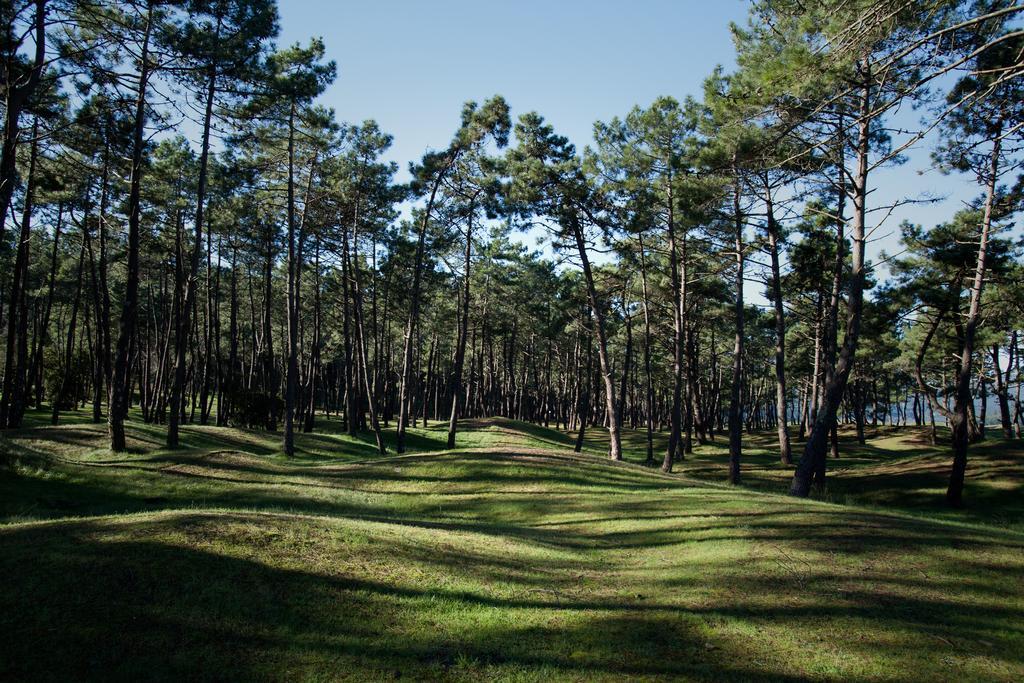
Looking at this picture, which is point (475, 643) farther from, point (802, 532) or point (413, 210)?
point (413, 210)

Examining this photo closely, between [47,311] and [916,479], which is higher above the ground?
[47,311]

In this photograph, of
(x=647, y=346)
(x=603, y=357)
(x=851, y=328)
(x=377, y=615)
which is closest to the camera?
(x=377, y=615)

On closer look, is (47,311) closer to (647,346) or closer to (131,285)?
(131,285)

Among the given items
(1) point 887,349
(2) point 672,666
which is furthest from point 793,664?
(1) point 887,349

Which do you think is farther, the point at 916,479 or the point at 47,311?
the point at 47,311

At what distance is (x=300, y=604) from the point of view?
21.5 ft

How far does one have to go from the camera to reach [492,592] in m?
7.84

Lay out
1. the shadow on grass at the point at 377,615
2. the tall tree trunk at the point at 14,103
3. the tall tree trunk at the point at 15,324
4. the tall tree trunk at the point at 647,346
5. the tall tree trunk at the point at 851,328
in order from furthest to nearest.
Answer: the tall tree trunk at the point at 647,346
the tall tree trunk at the point at 15,324
the tall tree trunk at the point at 851,328
the tall tree trunk at the point at 14,103
the shadow on grass at the point at 377,615

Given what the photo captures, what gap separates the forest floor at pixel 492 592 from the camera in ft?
18.6

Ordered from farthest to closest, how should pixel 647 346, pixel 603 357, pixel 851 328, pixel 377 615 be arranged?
pixel 647 346 < pixel 603 357 < pixel 851 328 < pixel 377 615

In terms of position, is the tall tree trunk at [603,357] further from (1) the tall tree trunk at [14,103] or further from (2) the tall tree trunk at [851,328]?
(1) the tall tree trunk at [14,103]

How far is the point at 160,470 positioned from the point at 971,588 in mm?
18252

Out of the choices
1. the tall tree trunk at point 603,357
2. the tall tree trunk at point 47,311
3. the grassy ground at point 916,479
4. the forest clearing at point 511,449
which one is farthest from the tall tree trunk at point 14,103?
the grassy ground at point 916,479

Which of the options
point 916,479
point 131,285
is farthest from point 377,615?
point 916,479
